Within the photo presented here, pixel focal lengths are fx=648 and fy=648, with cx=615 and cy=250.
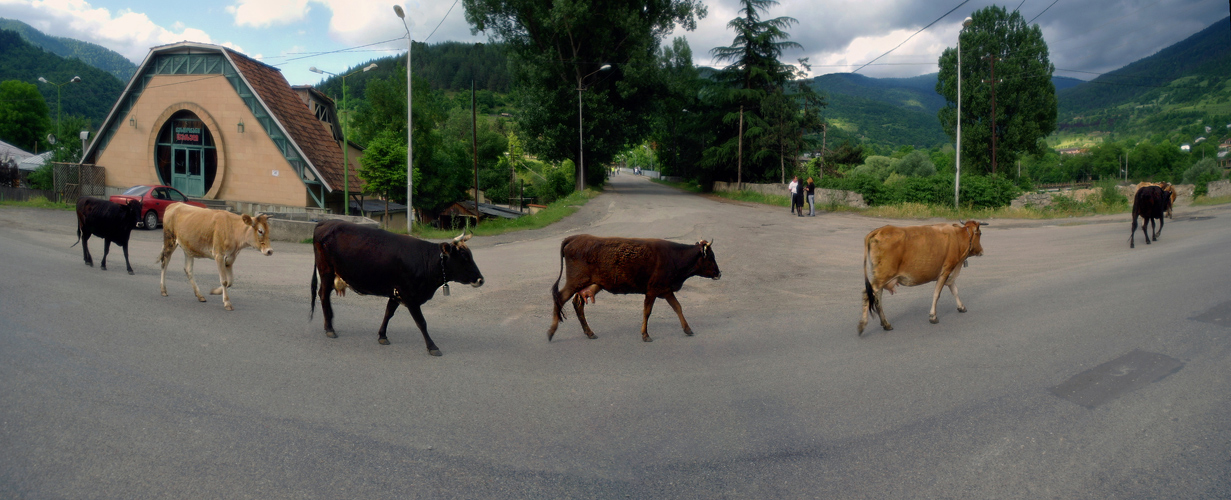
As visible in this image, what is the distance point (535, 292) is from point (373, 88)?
89.4 feet

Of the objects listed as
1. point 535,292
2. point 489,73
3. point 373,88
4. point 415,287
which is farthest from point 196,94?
point 489,73

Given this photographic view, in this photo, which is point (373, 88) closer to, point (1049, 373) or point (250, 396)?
point (250, 396)

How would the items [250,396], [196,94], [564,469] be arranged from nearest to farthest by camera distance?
[564,469]
[250,396]
[196,94]

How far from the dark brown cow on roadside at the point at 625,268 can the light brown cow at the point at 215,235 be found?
4.69 m

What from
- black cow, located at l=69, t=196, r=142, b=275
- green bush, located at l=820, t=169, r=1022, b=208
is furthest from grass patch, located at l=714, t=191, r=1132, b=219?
black cow, located at l=69, t=196, r=142, b=275

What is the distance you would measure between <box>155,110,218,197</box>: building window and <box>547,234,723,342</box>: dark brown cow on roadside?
35.7 meters

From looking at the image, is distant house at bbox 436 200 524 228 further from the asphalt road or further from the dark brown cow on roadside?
the dark brown cow on roadside

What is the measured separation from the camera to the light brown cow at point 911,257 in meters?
8.28

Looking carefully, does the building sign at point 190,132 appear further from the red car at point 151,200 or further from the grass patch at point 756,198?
the grass patch at point 756,198

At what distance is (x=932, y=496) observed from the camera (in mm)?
4023

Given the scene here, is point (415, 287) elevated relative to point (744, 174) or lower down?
lower down

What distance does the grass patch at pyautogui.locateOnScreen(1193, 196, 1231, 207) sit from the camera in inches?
1147

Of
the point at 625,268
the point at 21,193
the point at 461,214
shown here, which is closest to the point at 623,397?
the point at 625,268

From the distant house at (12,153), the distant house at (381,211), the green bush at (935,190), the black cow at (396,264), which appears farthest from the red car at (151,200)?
the distant house at (12,153)
